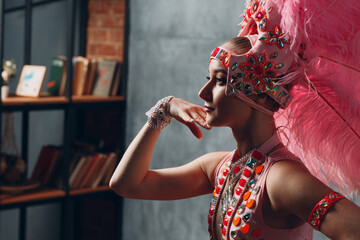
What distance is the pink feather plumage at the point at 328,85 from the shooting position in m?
1.32

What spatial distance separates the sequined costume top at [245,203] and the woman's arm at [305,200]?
38 millimetres

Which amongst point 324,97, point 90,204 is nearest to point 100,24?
point 90,204

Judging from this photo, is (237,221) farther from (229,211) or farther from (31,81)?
(31,81)

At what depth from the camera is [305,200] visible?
122cm

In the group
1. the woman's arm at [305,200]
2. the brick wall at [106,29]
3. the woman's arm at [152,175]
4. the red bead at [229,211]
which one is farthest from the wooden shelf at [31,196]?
the woman's arm at [305,200]

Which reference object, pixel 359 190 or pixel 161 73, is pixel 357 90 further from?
pixel 161 73

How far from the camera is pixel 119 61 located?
392 cm

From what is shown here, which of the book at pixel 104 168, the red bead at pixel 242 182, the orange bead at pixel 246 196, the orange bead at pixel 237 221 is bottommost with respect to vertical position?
the book at pixel 104 168

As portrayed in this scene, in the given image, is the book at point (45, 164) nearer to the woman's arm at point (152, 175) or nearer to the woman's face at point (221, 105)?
the woman's arm at point (152, 175)

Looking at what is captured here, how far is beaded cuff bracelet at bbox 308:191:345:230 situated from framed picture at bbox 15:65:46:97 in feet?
8.72

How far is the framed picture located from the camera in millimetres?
3576

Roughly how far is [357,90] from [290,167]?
0.85ft

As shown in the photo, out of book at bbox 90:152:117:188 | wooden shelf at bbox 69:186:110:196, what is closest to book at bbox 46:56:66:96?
book at bbox 90:152:117:188

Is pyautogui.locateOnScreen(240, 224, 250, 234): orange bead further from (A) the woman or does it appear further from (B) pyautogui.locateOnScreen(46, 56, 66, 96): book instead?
(B) pyautogui.locateOnScreen(46, 56, 66, 96): book
